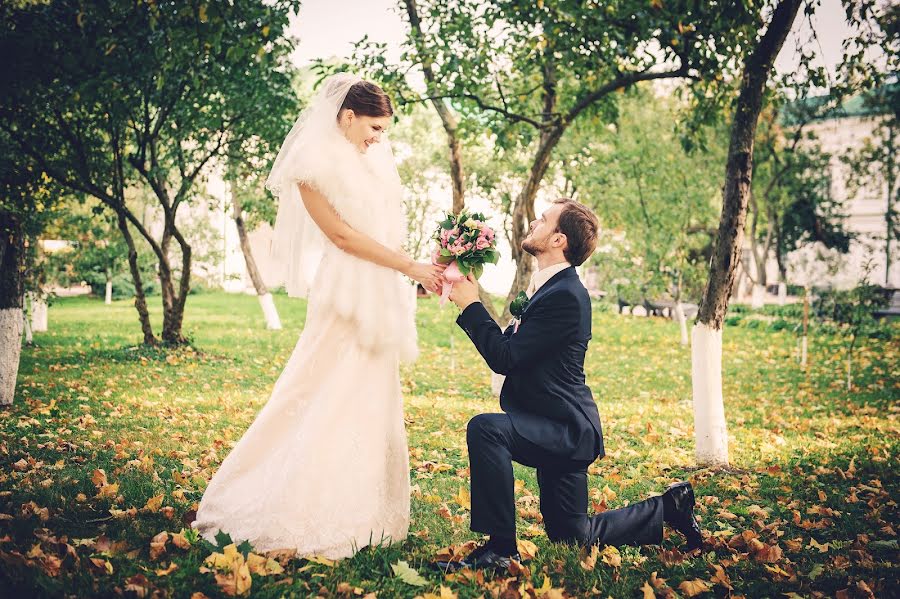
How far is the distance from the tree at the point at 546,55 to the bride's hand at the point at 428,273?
5158 millimetres

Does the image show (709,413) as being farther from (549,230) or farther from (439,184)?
(439,184)

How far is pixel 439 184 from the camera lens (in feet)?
107

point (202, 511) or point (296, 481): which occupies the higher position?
point (296, 481)

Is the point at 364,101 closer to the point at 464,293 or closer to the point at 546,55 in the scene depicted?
the point at 464,293

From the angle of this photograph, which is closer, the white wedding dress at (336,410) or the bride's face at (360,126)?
the white wedding dress at (336,410)

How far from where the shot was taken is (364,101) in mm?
4082

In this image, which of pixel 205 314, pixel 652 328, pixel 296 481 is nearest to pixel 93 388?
pixel 296 481

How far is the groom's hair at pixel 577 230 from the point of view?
4.11 m

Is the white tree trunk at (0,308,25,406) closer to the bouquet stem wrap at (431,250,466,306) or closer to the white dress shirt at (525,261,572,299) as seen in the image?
the bouquet stem wrap at (431,250,466,306)

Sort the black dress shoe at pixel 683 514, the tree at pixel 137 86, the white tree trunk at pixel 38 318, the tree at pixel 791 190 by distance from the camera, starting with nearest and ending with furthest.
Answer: the black dress shoe at pixel 683 514, the tree at pixel 137 86, the white tree trunk at pixel 38 318, the tree at pixel 791 190

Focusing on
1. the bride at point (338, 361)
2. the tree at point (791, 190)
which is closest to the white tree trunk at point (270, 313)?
the bride at point (338, 361)

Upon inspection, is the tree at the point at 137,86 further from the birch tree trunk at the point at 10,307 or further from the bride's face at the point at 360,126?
the bride's face at the point at 360,126

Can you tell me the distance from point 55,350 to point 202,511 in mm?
11560

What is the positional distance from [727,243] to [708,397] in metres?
1.53
